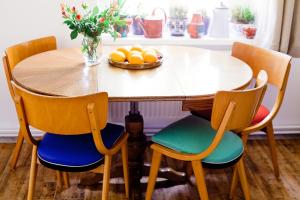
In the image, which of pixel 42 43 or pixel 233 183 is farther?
pixel 42 43

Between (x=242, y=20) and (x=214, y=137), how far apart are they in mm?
1315

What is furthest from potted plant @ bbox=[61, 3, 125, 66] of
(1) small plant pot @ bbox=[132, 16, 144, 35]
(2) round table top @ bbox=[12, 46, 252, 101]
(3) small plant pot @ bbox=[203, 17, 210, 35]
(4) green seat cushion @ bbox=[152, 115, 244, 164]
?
(3) small plant pot @ bbox=[203, 17, 210, 35]

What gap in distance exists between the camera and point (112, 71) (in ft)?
5.75

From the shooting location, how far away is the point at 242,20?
2.58 meters

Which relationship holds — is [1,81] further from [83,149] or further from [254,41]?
[254,41]

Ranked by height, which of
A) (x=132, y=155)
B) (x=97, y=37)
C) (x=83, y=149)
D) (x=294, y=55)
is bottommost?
(x=132, y=155)

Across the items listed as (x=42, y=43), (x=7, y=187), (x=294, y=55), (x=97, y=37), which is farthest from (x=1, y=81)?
(x=294, y=55)

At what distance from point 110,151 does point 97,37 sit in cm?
60

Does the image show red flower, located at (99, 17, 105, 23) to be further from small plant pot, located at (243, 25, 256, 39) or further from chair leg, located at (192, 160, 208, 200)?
small plant pot, located at (243, 25, 256, 39)

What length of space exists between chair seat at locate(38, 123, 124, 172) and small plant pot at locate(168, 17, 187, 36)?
1.09m

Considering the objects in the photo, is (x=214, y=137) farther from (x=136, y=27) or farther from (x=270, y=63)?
(x=136, y=27)

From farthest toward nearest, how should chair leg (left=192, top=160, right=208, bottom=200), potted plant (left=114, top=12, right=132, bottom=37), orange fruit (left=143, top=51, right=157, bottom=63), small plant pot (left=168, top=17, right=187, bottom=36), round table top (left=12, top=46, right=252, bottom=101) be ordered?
small plant pot (left=168, top=17, right=187, bottom=36)
potted plant (left=114, top=12, right=132, bottom=37)
orange fruit (left=143, top=51, right=157, bottom=63)
chair leg (left=192, top=160, right=208, bottom=200)
round table top (left=12, top=46, right=252, bottom=101)

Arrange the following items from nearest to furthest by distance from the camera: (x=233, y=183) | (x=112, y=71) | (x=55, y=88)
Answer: (x=55, y=88), (x=112, y=71), (x=233, y=183)

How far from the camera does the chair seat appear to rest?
1515 millimetres
